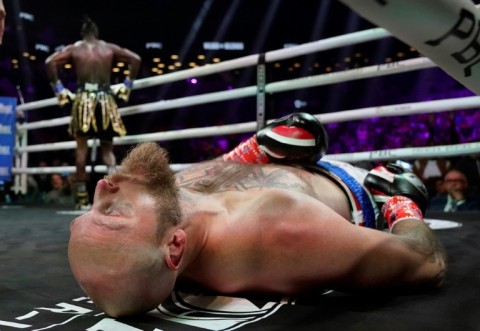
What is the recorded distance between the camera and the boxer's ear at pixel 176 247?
792mm

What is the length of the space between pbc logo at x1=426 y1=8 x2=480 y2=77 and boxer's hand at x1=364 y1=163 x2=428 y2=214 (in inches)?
28.2

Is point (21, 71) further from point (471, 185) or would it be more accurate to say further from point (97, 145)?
point (471, 185)

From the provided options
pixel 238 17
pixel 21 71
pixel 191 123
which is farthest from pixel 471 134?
pixel 21 71

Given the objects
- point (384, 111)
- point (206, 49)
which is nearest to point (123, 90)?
point (384, 111)

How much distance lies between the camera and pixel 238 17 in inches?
415

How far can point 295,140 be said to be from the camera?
133 cm

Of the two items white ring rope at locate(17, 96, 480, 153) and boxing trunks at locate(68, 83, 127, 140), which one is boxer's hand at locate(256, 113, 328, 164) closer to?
white ring rope at locate(17, 96, 480, 153)

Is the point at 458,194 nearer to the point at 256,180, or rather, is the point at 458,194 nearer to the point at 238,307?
the point at 256,180

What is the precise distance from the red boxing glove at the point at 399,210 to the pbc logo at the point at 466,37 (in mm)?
617

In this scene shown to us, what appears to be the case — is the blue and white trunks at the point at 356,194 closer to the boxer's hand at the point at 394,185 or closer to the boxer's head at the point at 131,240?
the boxer's hand at the point at 394,185

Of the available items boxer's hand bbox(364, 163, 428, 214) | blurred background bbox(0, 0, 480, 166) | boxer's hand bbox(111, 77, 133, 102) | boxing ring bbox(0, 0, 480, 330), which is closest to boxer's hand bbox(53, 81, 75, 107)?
boxer's hand bbox(111, 77, 133, 102)

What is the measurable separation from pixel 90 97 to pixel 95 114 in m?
0.15

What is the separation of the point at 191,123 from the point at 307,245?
864cm

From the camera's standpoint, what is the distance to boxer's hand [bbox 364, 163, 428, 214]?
4.03 feet
